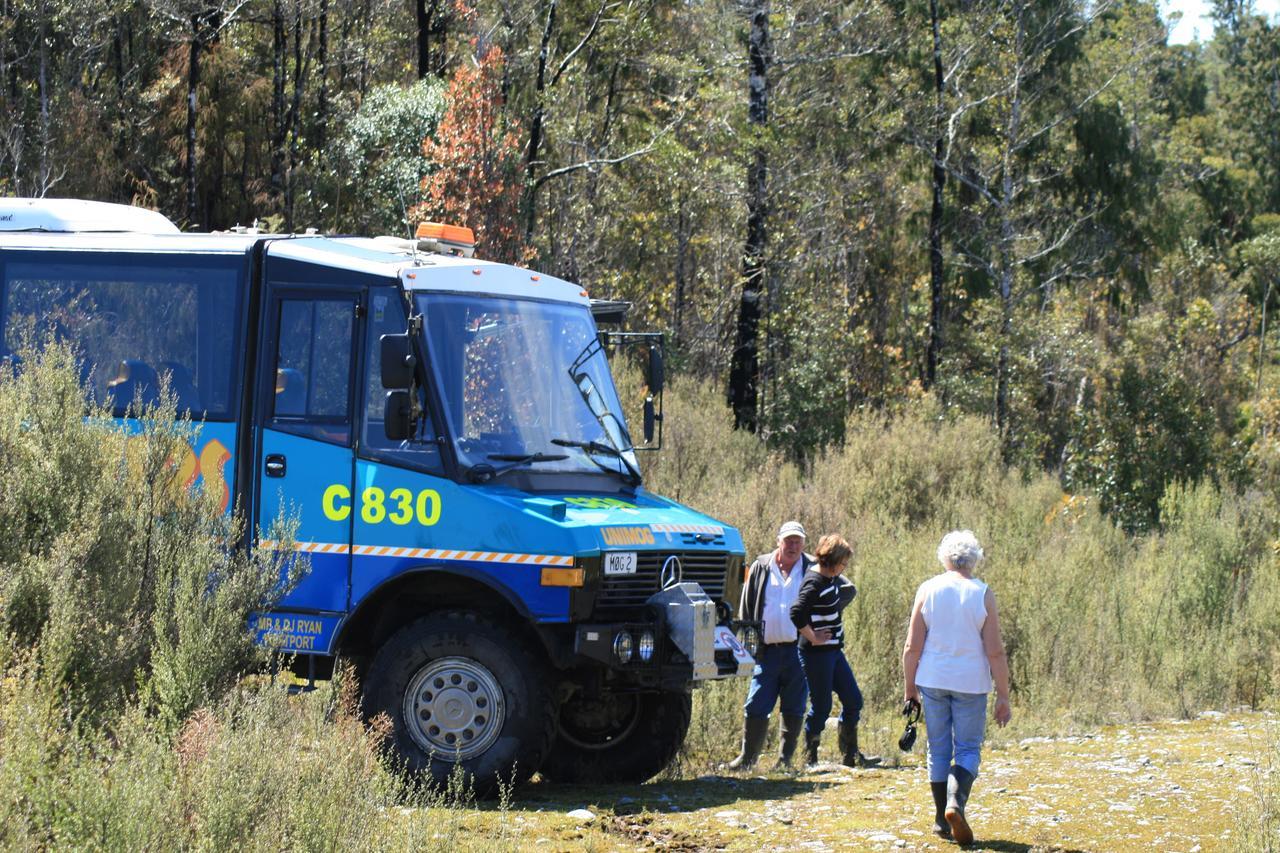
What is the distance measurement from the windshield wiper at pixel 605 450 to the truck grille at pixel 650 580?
75 cm

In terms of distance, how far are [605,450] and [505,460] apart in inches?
32.9

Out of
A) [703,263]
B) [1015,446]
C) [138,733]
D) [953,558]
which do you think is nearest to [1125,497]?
[1015,446]

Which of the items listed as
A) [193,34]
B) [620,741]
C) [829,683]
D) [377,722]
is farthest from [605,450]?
[193,34]

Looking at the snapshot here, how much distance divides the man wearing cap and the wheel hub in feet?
7.31

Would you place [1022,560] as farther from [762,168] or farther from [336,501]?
[336,501]

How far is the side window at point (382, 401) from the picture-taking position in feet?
30.7

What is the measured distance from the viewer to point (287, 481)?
9.54 meters

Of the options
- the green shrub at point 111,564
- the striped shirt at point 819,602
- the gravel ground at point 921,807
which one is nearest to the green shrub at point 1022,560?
the striped shirt at point 819,602

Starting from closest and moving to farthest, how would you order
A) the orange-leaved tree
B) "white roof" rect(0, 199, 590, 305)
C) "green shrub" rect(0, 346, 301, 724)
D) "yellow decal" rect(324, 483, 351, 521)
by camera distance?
"green shrub" rect(0, 346, 301, 724) → "yellow decal" rect(324, 483, 351, 521) → "white roof" rect(0, 199, 590, 305) → the orange-leaved tree

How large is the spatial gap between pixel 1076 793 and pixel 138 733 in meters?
6.05

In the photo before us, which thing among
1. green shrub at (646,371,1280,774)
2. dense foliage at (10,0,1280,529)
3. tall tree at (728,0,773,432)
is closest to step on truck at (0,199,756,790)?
green shrub at (646,371,1280,774)

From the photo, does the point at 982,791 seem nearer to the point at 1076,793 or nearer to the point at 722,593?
the point at 1076,793

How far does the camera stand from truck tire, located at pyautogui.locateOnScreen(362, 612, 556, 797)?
359 inches

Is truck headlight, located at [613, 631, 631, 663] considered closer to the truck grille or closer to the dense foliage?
the truck grille
